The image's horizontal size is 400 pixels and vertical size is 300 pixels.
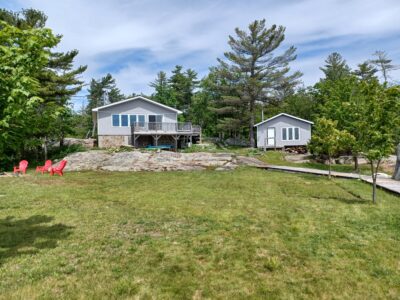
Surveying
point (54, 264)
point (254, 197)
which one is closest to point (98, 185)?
point (254, 197)

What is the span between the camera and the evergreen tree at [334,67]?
138 ft

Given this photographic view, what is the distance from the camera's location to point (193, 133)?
1107 inches

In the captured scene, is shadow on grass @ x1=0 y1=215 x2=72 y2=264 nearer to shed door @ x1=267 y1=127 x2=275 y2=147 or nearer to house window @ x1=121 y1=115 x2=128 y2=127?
house window @ x1=121 y1=115 x2=128 y2=127

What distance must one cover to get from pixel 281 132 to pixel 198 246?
2695 centimetres

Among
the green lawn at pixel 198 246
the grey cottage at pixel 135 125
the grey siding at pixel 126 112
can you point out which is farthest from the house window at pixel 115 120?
the green lawn at pixel 198 246

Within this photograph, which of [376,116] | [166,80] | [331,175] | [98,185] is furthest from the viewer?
[166,80]

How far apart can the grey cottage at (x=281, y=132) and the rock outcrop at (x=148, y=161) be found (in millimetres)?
11515

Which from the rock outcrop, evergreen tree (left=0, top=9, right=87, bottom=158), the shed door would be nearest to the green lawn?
the rock outcrop

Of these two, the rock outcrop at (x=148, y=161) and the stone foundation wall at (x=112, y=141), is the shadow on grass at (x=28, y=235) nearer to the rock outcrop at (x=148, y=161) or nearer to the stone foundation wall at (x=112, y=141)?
the rock outcrop at (x=148, y=161)

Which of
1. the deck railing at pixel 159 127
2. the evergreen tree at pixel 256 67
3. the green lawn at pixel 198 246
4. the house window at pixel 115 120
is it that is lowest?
the green lawn at pixel 198 246

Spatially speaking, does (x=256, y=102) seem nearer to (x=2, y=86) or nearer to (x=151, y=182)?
(x=151, y=182)

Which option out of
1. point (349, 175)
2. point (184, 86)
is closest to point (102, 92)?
point (184, 86)

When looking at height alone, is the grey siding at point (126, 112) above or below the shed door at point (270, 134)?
above

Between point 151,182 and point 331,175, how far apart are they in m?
8.92
